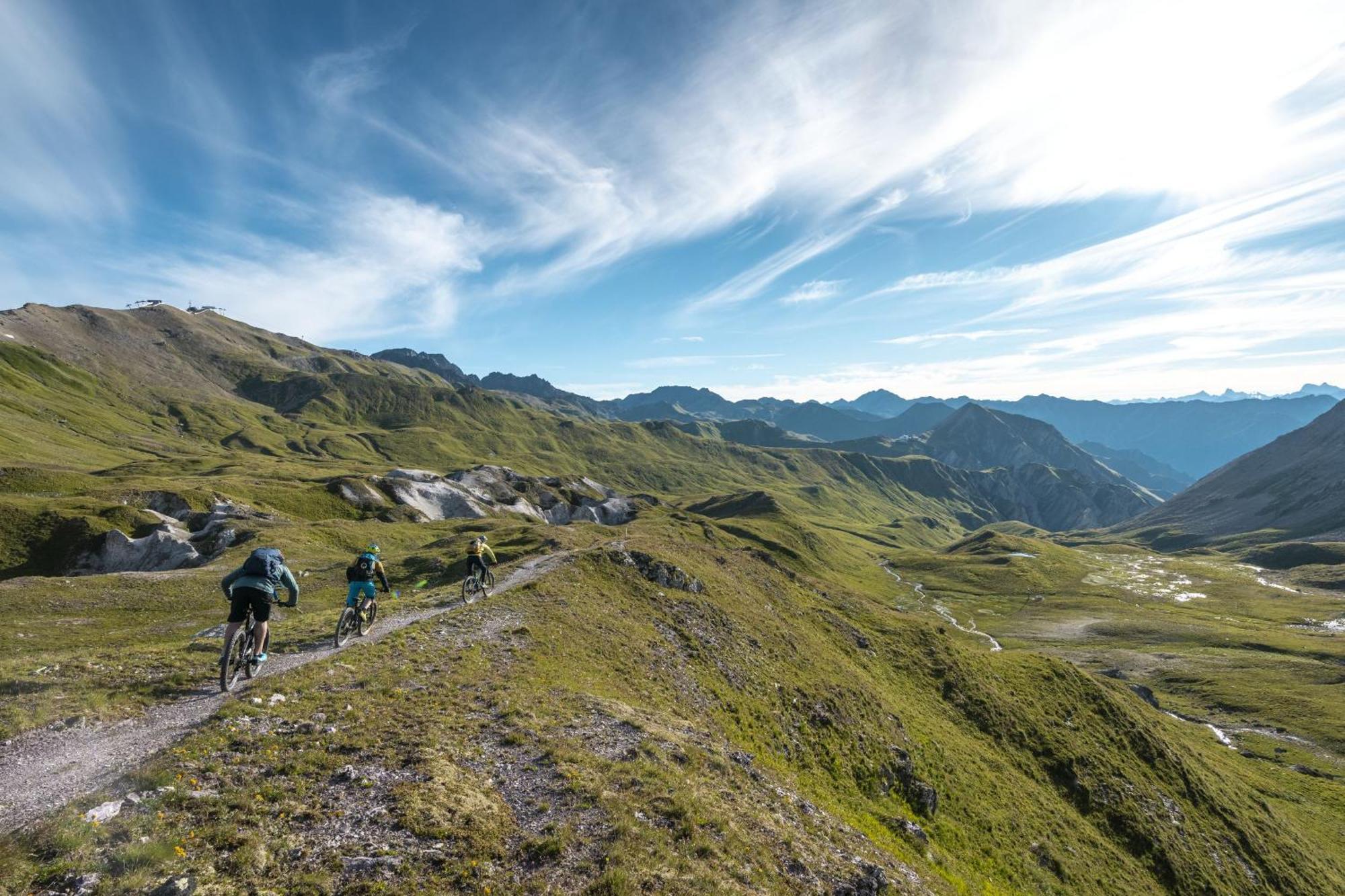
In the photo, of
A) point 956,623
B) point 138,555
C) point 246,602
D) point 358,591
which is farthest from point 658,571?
point 956,623

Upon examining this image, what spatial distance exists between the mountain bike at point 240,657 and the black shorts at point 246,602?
16 cm

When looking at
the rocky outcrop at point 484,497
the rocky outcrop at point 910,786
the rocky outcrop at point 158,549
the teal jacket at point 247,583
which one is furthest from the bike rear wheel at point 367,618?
the rocky outcrop at point 484,497

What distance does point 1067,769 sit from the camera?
48.2 metres

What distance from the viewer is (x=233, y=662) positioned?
1916 cm

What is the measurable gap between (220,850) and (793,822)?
55.4 ft

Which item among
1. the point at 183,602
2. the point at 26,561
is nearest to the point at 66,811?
the point at 183,602

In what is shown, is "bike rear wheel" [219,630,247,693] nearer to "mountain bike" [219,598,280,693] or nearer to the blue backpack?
"mountain bike" [219,598,280,693]

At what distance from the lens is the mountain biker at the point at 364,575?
1006 inches

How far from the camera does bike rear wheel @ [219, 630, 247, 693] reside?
1828 centimetres

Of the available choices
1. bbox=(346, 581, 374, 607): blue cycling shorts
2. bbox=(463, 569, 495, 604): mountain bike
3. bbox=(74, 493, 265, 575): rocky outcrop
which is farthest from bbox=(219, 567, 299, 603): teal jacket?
bbox=(74, 493, 265, 575): rocky outcrop

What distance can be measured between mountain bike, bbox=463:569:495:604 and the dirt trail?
15413 mm

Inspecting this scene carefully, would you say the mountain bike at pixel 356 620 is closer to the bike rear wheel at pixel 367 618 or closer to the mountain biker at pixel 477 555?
the bike rear wheel at pixel 367 618

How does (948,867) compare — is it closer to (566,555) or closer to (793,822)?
(793,822)

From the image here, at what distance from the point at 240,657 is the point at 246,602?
2492 mm
